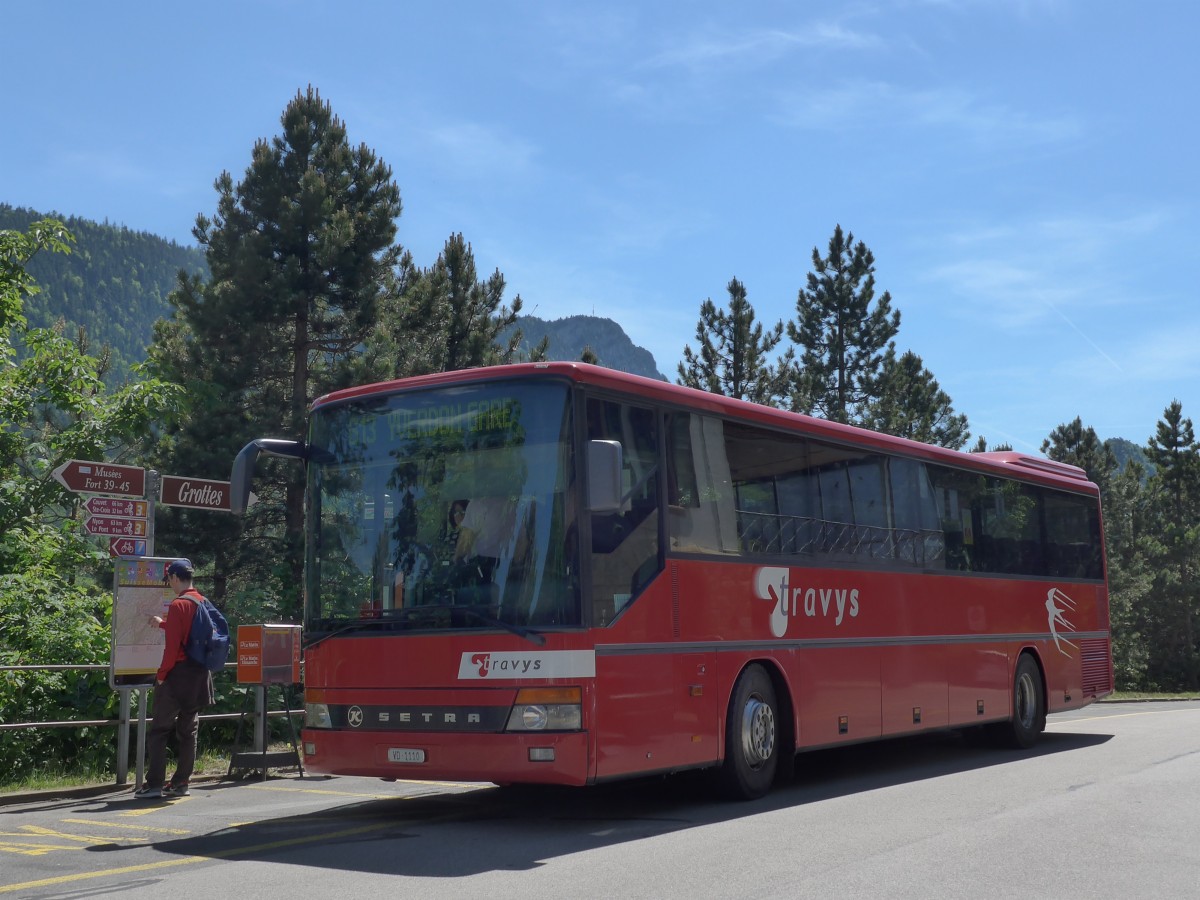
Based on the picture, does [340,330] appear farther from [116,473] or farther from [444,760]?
[444,760]

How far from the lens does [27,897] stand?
273 inches

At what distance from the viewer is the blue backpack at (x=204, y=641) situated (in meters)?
11.3

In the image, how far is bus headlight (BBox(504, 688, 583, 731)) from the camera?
8.85 m

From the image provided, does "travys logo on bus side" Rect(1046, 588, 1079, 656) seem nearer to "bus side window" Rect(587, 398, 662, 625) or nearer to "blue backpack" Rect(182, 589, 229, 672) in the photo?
"bus side window" Rect(587, 398, 662, 625)

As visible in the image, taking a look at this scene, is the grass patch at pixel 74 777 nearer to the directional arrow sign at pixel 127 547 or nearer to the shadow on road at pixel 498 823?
the shadow on road at pixel 498 823

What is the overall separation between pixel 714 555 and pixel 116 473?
5909mm

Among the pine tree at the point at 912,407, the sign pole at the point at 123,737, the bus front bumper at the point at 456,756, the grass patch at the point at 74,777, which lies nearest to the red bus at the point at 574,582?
the bus front bumper at the point at 456,756

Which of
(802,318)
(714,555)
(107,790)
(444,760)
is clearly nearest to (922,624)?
(714,555)

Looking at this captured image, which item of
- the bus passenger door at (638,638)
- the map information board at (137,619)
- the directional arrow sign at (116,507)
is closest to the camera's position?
the bus passenger door at (638,638)

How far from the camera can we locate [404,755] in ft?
30.6

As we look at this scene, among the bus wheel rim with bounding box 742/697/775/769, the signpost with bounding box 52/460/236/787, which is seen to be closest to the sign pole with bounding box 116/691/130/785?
the signpost with bounding box 52/460/236/787

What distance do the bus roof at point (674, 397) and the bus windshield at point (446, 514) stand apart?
0.30ft

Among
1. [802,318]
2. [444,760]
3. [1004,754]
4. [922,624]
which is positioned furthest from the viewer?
[802,318]

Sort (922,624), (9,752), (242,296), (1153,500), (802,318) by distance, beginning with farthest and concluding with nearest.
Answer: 1. (1153,500)
2. (802,318)
3. (242,296)
4. (922,624)
5. (9,752)
